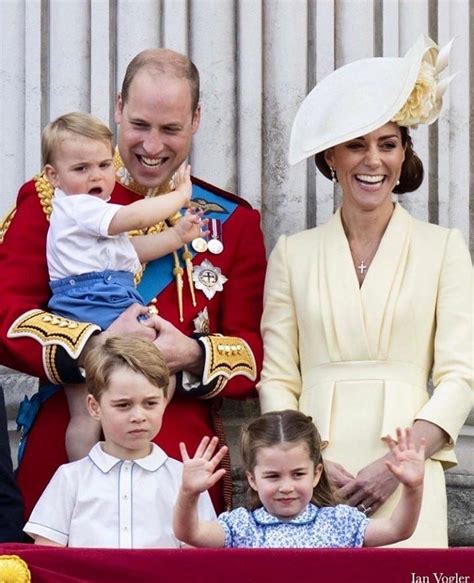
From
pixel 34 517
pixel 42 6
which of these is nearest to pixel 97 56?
pixel 42 6

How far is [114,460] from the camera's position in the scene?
5383mm

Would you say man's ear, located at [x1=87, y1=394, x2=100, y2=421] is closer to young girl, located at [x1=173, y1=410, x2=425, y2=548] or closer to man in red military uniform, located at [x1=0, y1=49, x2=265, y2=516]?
man in red military uniform, located at [x1=0, y1=49, x2=265, y2=516]

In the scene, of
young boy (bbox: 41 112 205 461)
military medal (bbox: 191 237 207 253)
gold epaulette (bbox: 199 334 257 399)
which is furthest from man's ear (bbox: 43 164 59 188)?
gold epaulette (bbox: 199 334 257 399)

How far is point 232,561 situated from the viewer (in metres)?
4.62

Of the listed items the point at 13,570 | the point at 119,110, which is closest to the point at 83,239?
the point at 119,110

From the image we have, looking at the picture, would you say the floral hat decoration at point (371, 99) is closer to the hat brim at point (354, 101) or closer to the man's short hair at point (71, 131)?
the hat brim at point (354, 101)

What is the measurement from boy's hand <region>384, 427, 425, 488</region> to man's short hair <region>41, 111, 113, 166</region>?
1213mm

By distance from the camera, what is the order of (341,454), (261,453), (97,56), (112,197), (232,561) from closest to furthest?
1. (232,561)
2. (261,453)
3. (341,454)
4. (112,197)
5. (97,56)

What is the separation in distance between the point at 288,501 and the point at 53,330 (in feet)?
2.86

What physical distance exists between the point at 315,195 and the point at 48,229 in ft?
3.14

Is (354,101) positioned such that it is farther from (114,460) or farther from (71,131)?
(114,460)

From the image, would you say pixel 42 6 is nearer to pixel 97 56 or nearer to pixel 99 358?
pixel 97 56

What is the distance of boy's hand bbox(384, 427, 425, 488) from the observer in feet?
16.4

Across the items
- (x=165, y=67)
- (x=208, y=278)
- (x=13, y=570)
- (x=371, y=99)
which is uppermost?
(x=165, y=67)
